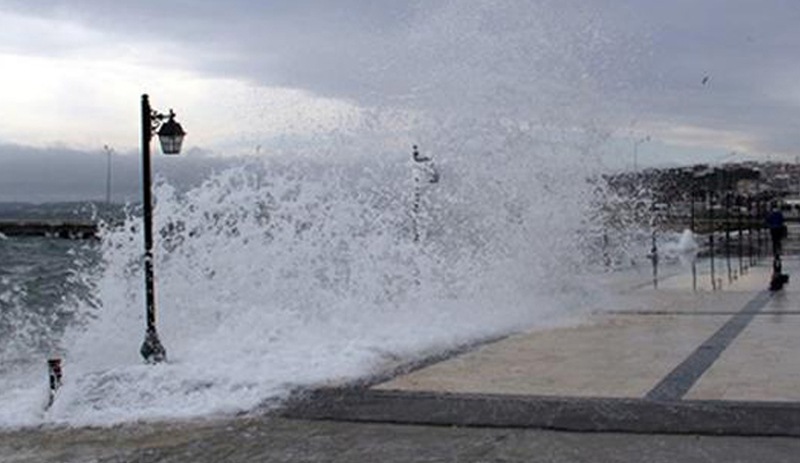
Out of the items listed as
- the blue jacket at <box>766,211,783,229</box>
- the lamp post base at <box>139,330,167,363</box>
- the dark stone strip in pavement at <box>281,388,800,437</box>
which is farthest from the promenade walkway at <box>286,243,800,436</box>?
the blue jacket at <box>766,211,783,229</box>

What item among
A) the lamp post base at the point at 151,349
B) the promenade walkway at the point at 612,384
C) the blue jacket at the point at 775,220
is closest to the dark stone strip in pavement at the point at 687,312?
the promenade walkway at the point at 612,384

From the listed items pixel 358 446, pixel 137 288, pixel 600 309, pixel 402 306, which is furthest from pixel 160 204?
pixel 358 446

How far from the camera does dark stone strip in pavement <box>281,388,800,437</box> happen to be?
890 centimetres

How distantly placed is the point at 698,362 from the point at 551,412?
9.87 ft

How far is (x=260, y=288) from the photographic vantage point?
55.2 ft

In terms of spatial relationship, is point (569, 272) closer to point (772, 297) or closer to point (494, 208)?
point (494, 208)

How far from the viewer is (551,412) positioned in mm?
9500

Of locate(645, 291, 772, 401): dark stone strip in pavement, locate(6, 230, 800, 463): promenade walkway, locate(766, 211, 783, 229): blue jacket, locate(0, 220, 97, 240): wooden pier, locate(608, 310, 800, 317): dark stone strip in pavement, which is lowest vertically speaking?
locate(6, 230, 800, 463): promenade walkway

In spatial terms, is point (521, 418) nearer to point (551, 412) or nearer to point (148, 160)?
point (551, 412)

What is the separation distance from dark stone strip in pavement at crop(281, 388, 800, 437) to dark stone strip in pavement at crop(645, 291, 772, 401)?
507mm

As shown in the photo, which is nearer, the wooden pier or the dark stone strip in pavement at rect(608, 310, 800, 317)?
the dark stone strip in pavement at rect(608, 310, 800, 317)

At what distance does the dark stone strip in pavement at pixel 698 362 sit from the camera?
10.1 m

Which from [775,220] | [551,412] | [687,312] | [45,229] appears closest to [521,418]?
[551,412]

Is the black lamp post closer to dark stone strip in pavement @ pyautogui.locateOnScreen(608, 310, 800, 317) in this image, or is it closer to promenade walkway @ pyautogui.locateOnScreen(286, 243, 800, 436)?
promenade walkway @ pyautogui.locateOnScreen(286, 243, 800, 436)
